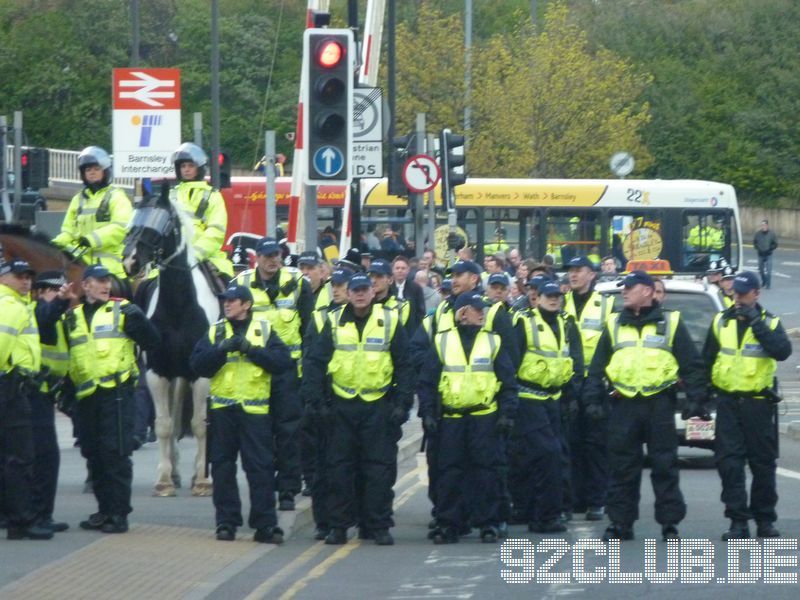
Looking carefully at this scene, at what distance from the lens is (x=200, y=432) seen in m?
14.3

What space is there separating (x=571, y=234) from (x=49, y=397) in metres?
27.2

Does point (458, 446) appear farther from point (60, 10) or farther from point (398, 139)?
point (60, 10)

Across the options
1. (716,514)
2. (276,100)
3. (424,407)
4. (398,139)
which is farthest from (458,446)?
(276,100)

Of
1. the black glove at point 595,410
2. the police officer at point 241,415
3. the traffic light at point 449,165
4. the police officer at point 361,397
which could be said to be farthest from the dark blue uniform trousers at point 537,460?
the traffic light at point 449,165

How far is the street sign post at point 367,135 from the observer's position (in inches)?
749

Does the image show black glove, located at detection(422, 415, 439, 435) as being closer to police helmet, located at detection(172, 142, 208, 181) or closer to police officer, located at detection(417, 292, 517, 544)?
police officer, located at detection(417, 292, 517, 544)

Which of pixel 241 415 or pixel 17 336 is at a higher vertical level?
pixel 17 336

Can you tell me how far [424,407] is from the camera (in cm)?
1241

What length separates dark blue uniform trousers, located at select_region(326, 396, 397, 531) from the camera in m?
12.3

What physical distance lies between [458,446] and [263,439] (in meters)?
1.37

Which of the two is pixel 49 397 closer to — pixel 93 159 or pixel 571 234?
pixel 93 159

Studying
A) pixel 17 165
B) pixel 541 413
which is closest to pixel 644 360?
pixel 541 413

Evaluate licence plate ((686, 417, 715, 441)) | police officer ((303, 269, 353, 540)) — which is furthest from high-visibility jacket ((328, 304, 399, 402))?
licence plate ((686, 417, 715, 441))

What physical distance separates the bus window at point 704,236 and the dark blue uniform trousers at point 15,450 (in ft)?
93.5
